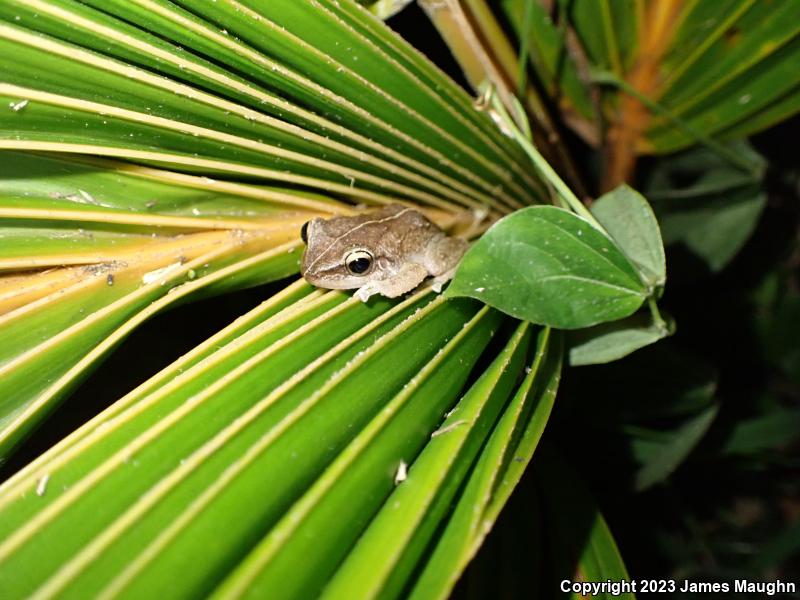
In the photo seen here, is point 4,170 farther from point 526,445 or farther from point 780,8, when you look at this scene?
point 780,8

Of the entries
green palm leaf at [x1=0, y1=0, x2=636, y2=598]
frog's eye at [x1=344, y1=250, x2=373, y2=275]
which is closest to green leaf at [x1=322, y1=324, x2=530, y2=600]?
green palm leaf at [x1=0, y1=0, x2=636, y2=598]

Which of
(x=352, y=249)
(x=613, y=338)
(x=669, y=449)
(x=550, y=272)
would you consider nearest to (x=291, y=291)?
(x=352, y=249)

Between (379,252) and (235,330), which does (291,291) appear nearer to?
(235,330)

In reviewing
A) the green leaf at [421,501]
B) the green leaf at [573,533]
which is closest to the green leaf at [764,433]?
the green leaf at [573,533]

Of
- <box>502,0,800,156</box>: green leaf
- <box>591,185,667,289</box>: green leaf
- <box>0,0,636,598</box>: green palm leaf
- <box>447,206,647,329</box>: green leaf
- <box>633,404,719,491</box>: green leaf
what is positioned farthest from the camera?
<box>633,404,719,491</box>: green leaf

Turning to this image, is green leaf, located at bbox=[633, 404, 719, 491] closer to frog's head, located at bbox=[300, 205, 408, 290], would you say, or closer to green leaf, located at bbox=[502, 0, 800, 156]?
green leaf, located at bbox=[502, 0, 800, 156]

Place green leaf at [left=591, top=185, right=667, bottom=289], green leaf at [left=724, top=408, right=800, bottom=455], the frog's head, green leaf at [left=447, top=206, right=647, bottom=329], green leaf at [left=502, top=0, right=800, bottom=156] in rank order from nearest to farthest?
green leaf at [left=447, top=206, right=647, bottom=329] < green leaf at [left=591, top=185, right=667, bottom=289] < the frog's head < green leaf at [left=502, top=0, right=800, bottom=156] < green leaf at [left=724, top=408, right=800, bottom=455]

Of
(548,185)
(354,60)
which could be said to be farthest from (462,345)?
(548,185)

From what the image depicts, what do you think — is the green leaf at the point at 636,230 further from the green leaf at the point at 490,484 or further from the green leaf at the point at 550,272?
the green leaf at the point at 490,484
